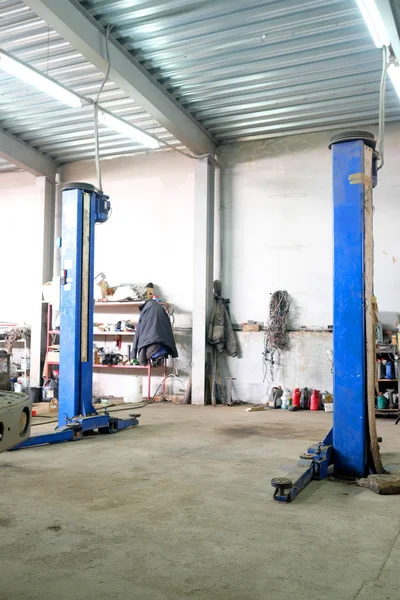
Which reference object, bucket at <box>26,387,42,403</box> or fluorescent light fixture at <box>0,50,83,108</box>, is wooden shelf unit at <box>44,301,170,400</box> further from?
fluorescent light fixture at <box>0,50,83,108</box>

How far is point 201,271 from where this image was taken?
9.05m

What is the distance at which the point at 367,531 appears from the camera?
2924mm

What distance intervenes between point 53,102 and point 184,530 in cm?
713

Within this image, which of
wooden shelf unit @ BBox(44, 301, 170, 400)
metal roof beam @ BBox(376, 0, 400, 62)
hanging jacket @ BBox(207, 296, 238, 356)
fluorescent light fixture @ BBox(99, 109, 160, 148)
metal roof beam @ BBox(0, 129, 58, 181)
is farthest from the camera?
metal roof beam @ BBox(0, 129, 58, 181)

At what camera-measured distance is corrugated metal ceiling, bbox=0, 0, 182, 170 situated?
6.28m

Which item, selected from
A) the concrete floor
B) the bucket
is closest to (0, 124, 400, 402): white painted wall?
the bucket

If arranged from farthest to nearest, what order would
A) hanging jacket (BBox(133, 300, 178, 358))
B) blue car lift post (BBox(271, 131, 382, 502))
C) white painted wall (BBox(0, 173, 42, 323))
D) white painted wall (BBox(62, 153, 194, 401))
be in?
white painted wall (BBox(0, 173, 42, 323))
white painted wall (BBox(62, 153, 194, 401))
hanging jacket (BBox(133, 300, 178, 358))
blue car lift post (BBox(271, 131, 382, 502))

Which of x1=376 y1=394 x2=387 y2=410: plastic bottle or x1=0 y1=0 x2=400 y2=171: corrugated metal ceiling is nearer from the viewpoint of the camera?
x1=0 y1=0 x2=400 y2=171: corrugated metal ceiling

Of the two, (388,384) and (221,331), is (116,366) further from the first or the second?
(388,384)

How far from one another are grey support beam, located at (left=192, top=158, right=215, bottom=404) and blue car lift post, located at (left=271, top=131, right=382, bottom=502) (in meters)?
4.86

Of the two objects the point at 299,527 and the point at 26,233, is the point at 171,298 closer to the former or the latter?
the point at 26,233

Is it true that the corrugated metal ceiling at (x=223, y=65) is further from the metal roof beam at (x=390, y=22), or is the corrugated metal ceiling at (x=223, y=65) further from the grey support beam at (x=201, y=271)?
the grey support beam at (x=201, y=271)

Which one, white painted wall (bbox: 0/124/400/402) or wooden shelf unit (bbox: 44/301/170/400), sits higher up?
white painted wall (bbox: 0/124/400/402)

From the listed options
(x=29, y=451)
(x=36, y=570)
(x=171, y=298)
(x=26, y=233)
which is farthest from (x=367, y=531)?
(x=26, y=233)
